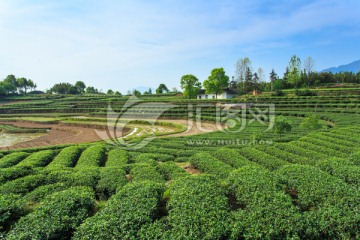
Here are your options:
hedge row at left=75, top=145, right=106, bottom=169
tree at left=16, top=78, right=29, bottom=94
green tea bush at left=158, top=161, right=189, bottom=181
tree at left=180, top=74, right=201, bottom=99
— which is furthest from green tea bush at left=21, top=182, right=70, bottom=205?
tree at left=16, top=78, right=29, bottom=94

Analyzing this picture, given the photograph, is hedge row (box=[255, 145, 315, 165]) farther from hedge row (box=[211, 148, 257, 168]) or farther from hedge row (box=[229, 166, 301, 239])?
hedge row (box=[229, 166, 301, 239])

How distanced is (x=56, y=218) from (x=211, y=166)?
7.46 meters

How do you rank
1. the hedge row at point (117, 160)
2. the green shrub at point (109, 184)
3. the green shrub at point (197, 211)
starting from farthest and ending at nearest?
the hedge row at point (117, 160) < the green shrub at point (109, 184) < the green shrub at point (197, 211)

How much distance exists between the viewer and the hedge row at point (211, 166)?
10273mm

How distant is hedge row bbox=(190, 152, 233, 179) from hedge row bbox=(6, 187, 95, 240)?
6039mm

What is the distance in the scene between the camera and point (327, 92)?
1849 inches

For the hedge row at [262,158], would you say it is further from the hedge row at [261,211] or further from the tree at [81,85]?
the tree at [81,85]

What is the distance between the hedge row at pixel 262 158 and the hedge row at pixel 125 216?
287 inches

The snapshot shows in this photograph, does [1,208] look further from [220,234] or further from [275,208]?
[275,208]

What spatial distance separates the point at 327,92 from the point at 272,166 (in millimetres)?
46589

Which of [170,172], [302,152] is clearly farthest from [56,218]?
[302,152]

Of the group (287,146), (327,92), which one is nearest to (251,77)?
(327,92)

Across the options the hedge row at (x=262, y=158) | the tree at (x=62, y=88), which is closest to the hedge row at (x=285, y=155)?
the hedge row at (x=262, y=158)

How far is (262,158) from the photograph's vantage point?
39.8ft
